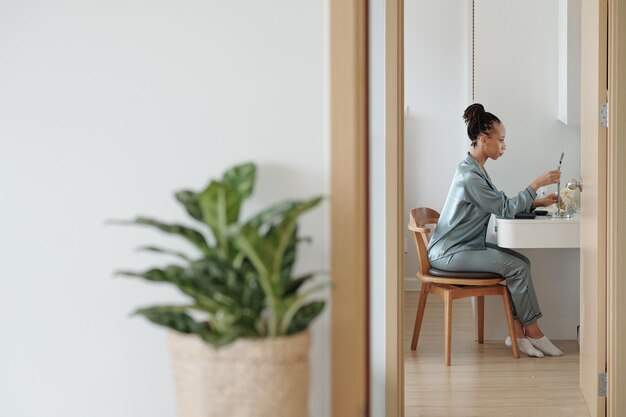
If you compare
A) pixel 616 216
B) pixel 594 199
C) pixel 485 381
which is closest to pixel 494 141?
pixel 485 381

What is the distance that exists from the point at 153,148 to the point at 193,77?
19 centimetres

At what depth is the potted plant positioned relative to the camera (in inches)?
68.9

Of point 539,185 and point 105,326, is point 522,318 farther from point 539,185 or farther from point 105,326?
point 105,326

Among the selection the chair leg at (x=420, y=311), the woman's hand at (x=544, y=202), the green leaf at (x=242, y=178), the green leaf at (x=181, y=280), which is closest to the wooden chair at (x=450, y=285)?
the chair leg at (x=420, y=311)

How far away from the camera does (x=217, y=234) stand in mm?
1815

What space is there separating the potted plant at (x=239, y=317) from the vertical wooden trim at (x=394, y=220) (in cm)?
160

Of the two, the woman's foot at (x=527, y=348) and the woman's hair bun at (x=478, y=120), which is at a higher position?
the woman's hair bun at (x=478, y=120)

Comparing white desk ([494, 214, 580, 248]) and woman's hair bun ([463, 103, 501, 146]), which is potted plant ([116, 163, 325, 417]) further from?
woman's hair bun ([463, 103, 501, 146])

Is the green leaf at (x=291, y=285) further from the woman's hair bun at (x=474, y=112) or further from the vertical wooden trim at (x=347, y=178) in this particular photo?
the woman's hair bun at (x=474, y=112)

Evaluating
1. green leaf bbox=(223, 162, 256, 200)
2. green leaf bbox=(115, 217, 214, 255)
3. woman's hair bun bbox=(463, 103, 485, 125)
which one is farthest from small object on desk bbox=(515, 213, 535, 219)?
green leaf bbox=(115, 217, 214, 255)

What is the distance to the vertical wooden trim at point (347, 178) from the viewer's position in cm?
206

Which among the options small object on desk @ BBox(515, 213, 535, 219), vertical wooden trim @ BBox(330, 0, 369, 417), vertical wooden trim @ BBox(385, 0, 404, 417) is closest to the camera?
vertical wooden trim @ BBox(330, 0, 369, 417)

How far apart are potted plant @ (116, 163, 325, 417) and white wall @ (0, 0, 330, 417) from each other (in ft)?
1.09

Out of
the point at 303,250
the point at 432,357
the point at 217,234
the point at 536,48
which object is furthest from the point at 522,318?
the point at 217,234
